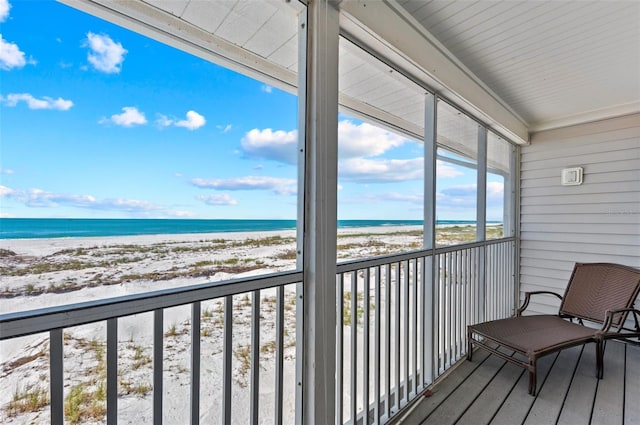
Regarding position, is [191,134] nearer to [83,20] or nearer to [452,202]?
[83,20]

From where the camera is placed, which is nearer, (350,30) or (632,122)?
(350,30)

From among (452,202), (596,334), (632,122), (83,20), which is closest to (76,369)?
(83,20)

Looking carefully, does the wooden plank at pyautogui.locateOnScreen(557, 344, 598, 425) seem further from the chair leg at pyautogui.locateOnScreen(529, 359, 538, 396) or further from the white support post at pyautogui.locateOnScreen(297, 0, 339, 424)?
the white support post at pyautogui.locateOnScreen(297, 0, 339, 424)

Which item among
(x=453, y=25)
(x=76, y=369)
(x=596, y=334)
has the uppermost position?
(x=453, y=25)

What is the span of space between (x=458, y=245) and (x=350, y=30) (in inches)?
80.7

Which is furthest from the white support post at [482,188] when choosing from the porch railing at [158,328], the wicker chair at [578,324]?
the porch railing at [158,328]

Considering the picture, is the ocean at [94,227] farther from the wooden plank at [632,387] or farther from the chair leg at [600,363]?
the chair leg at [600,363]

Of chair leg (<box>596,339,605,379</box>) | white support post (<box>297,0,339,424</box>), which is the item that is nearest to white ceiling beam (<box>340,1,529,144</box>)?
white support post (<box>297,0,339,424</box>)

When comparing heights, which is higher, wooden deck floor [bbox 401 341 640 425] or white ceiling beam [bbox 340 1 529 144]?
white ceiling beam [bbox 340 1 529 144]

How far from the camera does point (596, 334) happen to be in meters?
2.49

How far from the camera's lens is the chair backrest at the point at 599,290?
9.61 ft

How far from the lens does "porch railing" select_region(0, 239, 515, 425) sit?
91cm

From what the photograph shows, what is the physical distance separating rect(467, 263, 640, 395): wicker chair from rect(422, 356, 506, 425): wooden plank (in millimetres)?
180

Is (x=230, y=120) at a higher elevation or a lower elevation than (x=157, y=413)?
higher
